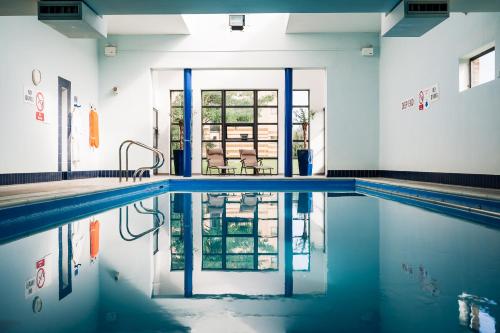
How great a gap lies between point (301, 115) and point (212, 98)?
9.22 feet

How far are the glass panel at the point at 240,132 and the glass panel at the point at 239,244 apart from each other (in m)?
10.1

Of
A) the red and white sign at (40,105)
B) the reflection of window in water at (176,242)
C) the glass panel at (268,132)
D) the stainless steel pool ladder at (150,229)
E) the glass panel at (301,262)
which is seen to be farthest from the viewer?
the glass panel at (268,132)

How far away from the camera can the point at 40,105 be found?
6434mm

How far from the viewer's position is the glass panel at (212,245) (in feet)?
7.32

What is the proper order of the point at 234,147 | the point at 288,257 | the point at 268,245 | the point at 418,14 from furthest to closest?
1. the point at 234,147
2. the point at 418,14
3. the point at 268,245
4. the point at 288,257

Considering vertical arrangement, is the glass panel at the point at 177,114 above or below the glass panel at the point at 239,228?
above

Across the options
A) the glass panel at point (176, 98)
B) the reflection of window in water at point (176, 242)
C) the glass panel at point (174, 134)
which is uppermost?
the glass panel at point (176, 98)

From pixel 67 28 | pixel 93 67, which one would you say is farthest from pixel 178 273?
pixel 93 67

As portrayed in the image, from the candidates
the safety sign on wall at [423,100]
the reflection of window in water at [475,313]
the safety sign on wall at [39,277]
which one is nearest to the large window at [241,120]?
the safety sign on wall at [423,100]

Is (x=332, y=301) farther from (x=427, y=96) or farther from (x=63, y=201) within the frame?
(x=427, y=96)

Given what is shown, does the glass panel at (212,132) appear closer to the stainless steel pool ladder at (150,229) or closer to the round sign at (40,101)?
the round sign at (40,101)

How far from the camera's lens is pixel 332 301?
1.36m

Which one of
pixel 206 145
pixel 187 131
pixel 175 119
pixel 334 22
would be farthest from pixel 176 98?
pixel 334 22

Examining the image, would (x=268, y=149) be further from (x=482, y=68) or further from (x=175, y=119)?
(x=482, y=68)
